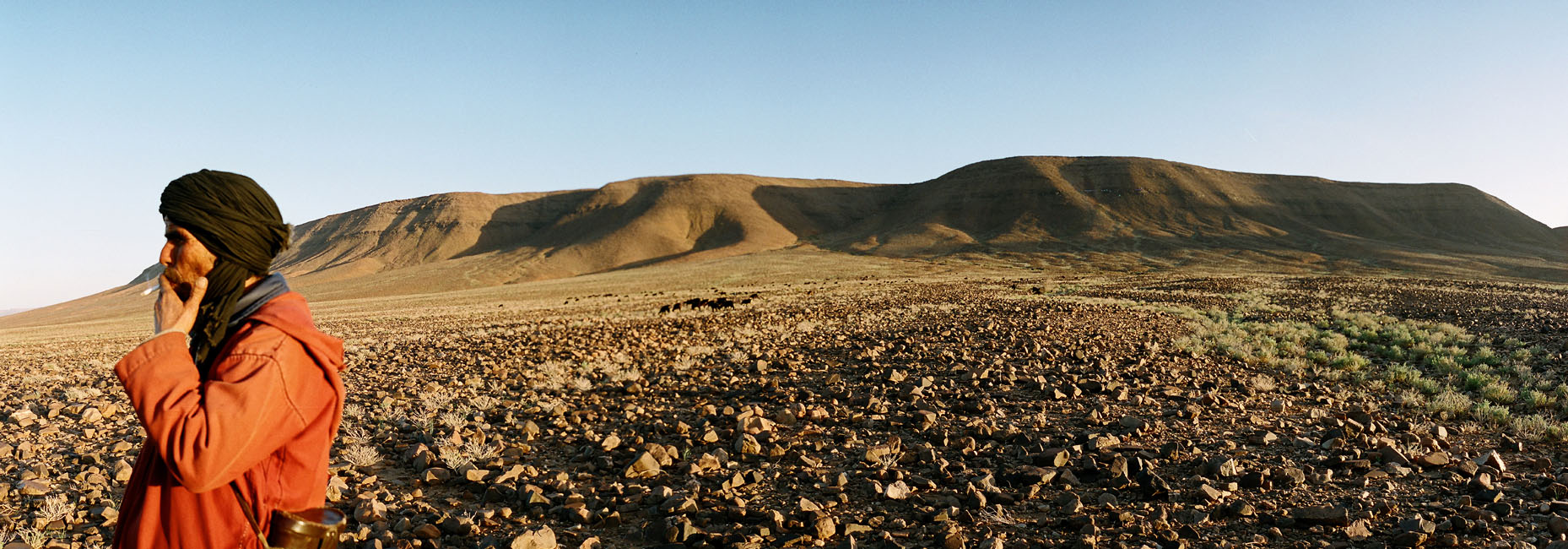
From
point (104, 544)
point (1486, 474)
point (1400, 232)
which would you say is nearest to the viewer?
point (104, 544)

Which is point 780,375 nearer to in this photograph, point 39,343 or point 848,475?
point 848,475

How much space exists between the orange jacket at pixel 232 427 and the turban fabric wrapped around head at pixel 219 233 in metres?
0.08

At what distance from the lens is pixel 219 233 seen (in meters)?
2.20

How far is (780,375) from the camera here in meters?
10.5

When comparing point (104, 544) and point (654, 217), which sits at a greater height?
point (654, 217)

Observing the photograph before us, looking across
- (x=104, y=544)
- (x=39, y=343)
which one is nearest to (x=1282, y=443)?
(x=104, y=544)

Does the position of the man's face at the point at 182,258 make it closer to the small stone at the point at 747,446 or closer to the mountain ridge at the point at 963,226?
the small stone at the point at 747,446

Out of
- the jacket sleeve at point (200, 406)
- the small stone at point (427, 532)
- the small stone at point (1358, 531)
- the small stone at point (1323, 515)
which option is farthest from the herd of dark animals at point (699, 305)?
the jacket sleeve at point (200, 406)

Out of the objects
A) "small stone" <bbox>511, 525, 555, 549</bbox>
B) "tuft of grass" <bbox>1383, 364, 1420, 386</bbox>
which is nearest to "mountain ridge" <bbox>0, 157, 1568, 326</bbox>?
"tuft of grass" <bbox>1383, 364, 1420, 386</bbox>

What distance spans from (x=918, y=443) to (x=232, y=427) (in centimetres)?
542

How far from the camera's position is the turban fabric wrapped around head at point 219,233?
216 cm

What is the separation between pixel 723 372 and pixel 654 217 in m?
112

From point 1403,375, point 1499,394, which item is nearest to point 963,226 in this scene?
point 1403,375

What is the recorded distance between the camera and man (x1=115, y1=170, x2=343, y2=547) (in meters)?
1.94
